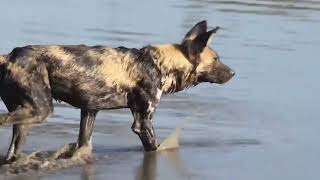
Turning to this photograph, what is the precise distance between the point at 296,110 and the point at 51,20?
21.2 feet

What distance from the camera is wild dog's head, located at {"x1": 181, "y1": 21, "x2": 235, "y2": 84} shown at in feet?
36.2

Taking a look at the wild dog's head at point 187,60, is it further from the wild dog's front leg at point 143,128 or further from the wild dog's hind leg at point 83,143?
the wild dog's hind leg at point 83,143

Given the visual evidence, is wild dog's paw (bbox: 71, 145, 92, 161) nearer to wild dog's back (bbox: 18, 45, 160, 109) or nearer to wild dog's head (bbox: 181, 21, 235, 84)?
wild dog's back (bbox: 18, 45, 160, 109)

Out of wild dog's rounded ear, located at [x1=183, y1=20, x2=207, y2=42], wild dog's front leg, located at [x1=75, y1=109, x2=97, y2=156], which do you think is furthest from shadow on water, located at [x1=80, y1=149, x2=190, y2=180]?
wild dog's rounded ear, located at [x1=183, y1=20, x2=207, y2=42]

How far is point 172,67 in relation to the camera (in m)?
11.0

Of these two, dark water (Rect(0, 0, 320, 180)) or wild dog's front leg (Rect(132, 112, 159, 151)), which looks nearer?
dark water (Rect(0, 0, 320, 180))

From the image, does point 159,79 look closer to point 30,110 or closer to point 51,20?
point 30,110

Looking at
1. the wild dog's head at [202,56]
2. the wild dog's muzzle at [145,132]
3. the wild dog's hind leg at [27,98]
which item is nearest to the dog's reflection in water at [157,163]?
the wild dog's muzzle at [145,132]

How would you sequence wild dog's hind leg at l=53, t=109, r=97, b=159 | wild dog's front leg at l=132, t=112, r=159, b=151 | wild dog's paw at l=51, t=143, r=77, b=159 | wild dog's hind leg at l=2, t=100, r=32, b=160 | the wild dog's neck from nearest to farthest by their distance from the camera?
wild dog's hind leg at l=2, t=100, r=32, b=160 → wild dog's paw at l=51, t=143, r=77, b=159 → wild dog's hind leg at l=53, t=109, r=97, b=159 → wild dog's front leg at l=132, t=112, r=159, b=151 → the wild dog's neck

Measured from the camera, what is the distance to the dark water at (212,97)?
10336 millimetres

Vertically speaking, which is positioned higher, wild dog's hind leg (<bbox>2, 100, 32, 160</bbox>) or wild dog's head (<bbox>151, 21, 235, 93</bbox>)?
wild dog's head (<bbox>151, 21, 235, 93</bbox>)

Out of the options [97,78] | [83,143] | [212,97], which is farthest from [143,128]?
[212,97]

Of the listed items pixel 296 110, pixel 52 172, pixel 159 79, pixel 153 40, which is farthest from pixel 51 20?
pixel 52 172

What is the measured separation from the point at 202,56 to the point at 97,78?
1.35 meters
